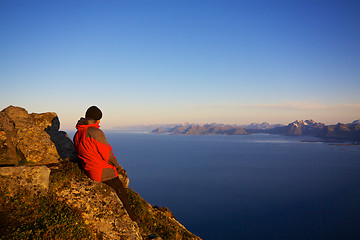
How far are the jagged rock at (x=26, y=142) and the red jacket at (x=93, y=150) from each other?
8.53ft

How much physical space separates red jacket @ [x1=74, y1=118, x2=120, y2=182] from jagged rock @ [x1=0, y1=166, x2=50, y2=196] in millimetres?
1230

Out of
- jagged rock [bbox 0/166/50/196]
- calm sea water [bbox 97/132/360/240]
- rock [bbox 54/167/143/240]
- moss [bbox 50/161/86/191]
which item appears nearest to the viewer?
Answer: jagged rock [bbox 0/166/50/196]

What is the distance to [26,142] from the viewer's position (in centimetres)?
878

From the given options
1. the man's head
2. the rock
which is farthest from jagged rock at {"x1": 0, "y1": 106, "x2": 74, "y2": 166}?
the man's head

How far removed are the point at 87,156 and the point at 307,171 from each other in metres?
157

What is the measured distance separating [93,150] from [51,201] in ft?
6.26

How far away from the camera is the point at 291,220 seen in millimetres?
71938

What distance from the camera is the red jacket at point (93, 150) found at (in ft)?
22.4

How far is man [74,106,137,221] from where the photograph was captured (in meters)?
6.83

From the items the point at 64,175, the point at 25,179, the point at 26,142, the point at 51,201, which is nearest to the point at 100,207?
the point at 51,201

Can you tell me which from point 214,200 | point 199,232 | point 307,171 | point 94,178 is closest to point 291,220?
point 214,200

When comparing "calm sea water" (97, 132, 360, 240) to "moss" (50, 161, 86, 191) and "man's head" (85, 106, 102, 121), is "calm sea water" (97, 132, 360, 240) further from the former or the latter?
"man's head" (85, 106, 102, 121)

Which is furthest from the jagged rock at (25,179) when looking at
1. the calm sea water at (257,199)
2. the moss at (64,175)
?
the calm sea water at (257,199)

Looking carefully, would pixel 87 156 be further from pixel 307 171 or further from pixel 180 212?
pixel 307 171
